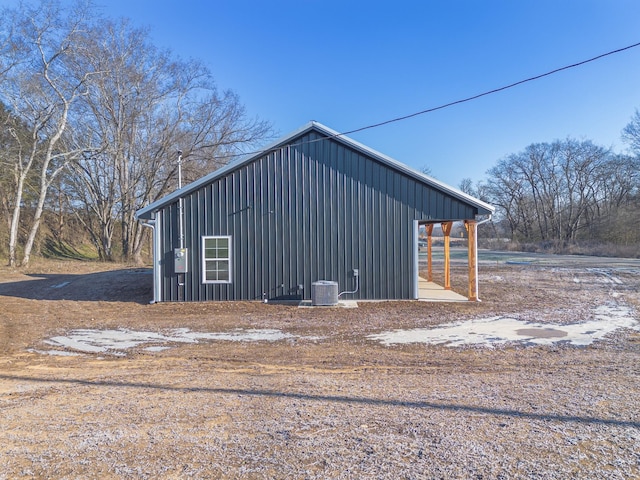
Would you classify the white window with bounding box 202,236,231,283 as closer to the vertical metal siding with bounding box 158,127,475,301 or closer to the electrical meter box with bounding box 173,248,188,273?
the vertical metal siding with bounding box 158,127,475,301

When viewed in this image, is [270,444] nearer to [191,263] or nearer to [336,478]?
[336,478]

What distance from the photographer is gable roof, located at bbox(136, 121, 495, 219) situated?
11430 mm

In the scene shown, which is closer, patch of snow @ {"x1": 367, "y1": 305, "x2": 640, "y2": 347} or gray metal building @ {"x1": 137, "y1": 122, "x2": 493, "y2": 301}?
patch of snow @ {"x1": 367, "y1": 305, "x2": 640, "y2": 347}

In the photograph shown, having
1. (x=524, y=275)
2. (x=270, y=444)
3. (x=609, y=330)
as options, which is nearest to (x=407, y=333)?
(x=609, y=330)

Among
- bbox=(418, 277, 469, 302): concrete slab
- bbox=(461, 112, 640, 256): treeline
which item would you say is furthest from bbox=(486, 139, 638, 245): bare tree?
bbox=(418, 277, 469, 302): concrete slab

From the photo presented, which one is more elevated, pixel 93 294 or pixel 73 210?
pixel 73 210

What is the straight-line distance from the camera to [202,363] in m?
5.96

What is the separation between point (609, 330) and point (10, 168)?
29.6 m

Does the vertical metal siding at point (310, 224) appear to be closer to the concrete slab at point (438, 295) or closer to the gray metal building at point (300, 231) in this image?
the gray metal building at point (300, 231)

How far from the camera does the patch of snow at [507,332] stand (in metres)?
7.24

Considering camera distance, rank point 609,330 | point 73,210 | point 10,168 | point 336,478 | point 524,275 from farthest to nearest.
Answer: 1. point 73,210
2. point 10,168
3. point 524,275
4. point 609,330
5. point 336,478

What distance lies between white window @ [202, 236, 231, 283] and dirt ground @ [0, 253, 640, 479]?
312cm

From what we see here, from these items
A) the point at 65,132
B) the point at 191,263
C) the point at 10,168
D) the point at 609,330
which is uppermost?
the point at 65,132

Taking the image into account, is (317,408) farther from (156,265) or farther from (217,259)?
(156,265)
